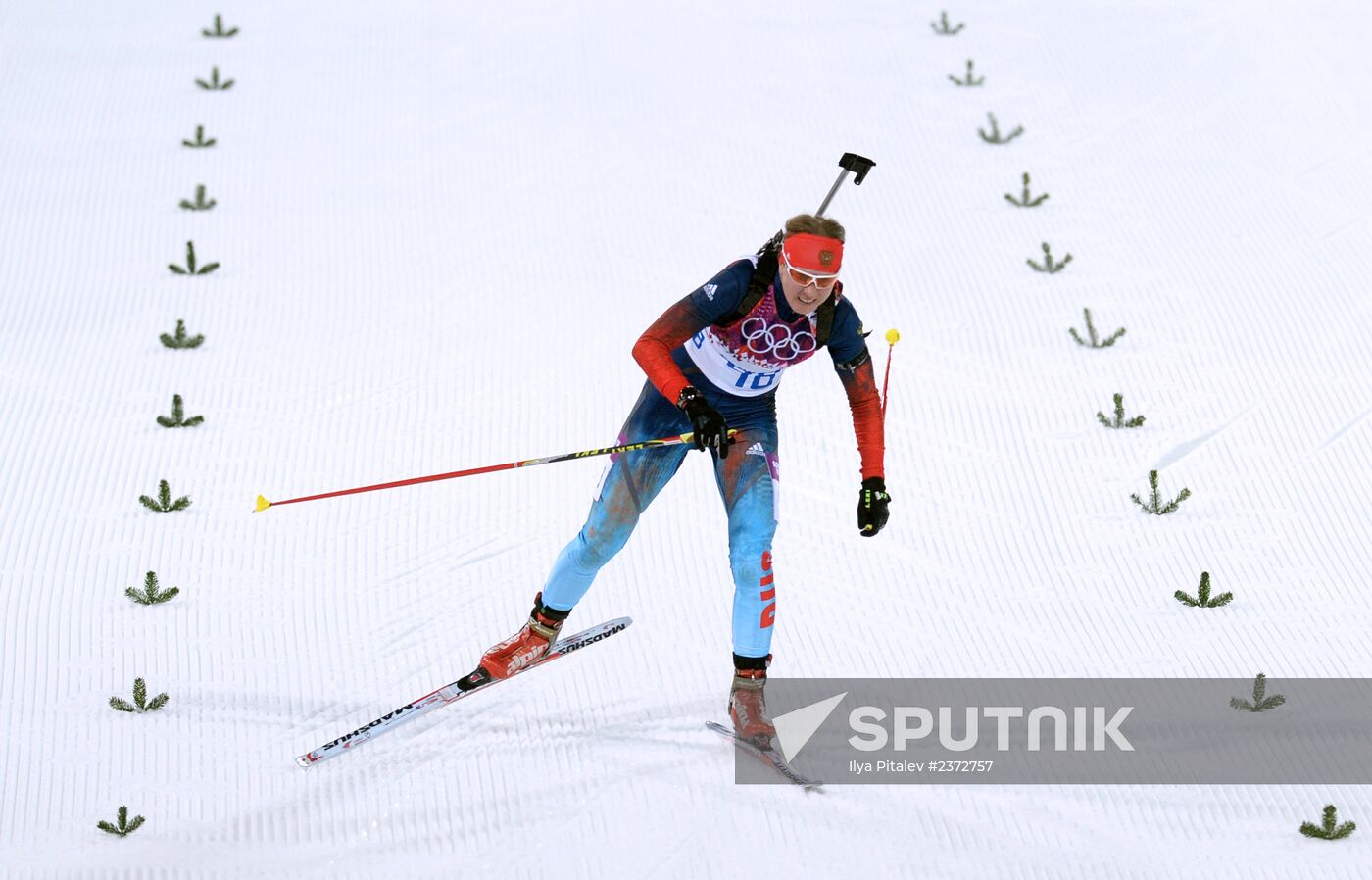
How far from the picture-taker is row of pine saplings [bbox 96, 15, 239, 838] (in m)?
5.02

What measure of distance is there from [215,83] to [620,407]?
5084mm

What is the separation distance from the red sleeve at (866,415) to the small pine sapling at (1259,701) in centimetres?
170

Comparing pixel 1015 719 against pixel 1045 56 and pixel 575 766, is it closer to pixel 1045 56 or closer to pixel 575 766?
pixel 575 766

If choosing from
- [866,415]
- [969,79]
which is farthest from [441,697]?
[969,79]

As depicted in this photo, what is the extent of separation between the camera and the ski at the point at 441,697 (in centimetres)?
538

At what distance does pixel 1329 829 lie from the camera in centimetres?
493

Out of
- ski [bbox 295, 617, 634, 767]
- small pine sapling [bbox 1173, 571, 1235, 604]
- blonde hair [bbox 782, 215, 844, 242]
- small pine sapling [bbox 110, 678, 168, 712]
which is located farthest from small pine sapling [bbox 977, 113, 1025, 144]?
small pine sapling [bbox 110, 678, 168, 712]

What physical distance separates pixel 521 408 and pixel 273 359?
1.48 m

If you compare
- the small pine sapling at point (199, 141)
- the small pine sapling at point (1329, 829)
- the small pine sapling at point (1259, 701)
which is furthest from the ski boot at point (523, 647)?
the small pine sapling at point (199, 141)

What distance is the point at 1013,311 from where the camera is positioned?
8.60 metres

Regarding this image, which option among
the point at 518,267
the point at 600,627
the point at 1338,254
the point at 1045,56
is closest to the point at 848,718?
the point at 600,627

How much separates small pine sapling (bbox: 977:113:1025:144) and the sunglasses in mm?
5847

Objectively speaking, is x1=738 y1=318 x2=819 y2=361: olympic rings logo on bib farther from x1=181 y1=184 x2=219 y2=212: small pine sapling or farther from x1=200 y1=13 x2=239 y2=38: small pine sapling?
x1=200 y1=13 x2=239 y2=38: small pine sapling

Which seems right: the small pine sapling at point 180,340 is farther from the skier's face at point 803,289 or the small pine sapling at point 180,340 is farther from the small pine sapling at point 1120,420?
the small pine sapling at point 1120,420
